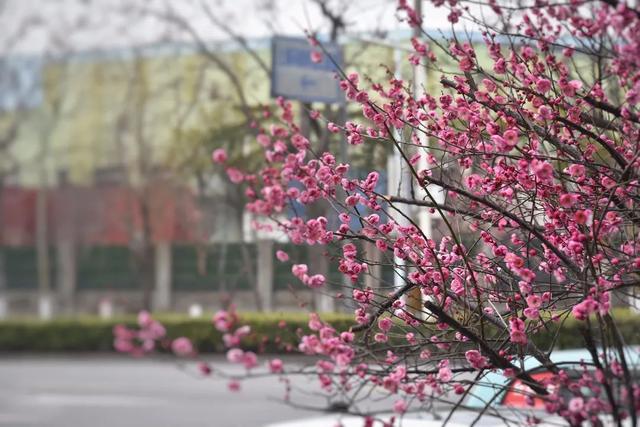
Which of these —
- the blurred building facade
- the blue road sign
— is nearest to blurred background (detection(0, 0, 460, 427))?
the blurred building facade

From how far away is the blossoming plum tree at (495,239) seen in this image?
279 cm

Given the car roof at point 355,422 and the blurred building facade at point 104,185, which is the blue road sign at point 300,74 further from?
the blurred building facade at point 104,185

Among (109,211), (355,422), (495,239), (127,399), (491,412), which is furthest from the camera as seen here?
(109,211)

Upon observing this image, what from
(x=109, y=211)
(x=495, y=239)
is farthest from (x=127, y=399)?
(x=495, y=239)

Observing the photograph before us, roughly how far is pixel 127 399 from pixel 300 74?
743 centimetres

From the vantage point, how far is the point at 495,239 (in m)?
3.61

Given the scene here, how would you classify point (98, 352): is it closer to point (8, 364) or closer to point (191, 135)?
point (8, 364)

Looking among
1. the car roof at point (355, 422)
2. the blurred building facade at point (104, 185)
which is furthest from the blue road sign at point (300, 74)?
the blurred building facade at point (104, 185)

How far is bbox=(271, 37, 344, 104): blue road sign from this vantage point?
6.74 m

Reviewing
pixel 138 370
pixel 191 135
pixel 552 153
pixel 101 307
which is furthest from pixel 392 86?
pixel 101 307

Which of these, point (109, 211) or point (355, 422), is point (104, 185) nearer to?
point (109, 211)

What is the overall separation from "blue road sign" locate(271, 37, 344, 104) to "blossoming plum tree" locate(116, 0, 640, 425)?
2.69m

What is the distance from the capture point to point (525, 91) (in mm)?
3271

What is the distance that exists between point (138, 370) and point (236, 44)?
7039 millimetres
